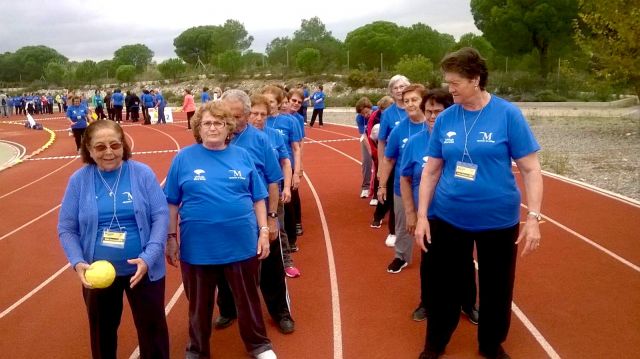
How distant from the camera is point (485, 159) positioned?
2.86 metres

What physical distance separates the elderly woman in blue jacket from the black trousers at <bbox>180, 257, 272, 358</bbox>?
0.26 metres

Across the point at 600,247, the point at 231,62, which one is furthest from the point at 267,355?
the point at 231,62

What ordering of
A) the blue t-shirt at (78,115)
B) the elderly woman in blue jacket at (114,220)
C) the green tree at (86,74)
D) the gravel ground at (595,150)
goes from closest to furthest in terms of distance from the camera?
1. the elderly woman in blue jacket at (114,220)
2. the gravel ground at (595,150)
3. the blue t-shirt at (78,115)
4. the green tree at (86,74)

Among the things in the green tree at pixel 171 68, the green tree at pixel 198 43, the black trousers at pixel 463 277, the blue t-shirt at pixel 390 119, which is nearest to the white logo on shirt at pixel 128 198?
the black trousers at pixel 463 277

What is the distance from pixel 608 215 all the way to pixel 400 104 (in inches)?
140

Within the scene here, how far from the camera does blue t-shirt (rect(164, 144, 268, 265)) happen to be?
9.91 feet

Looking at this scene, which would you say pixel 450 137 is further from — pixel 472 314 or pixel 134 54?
pixel 134 54

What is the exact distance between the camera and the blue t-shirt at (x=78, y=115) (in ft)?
45.6

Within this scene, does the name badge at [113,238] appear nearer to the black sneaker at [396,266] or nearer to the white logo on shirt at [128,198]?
the white logo on shirt at [128,198]

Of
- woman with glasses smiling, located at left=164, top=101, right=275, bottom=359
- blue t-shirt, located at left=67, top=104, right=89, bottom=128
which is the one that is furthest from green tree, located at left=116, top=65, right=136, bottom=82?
woman with glasses smiling, located at left=164, top=101, right=275, bottom=359

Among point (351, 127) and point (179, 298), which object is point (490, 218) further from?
point (351, 127)

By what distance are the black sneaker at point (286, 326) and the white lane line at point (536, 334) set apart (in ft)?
5.74

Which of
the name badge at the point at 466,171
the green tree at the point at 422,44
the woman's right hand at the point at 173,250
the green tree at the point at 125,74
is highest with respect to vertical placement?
the green tree at the point at 422,44

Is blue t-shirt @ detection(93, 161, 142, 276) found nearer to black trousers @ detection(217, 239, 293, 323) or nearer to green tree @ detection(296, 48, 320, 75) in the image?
black trousers @ detection(217, 239, 293, 323)
